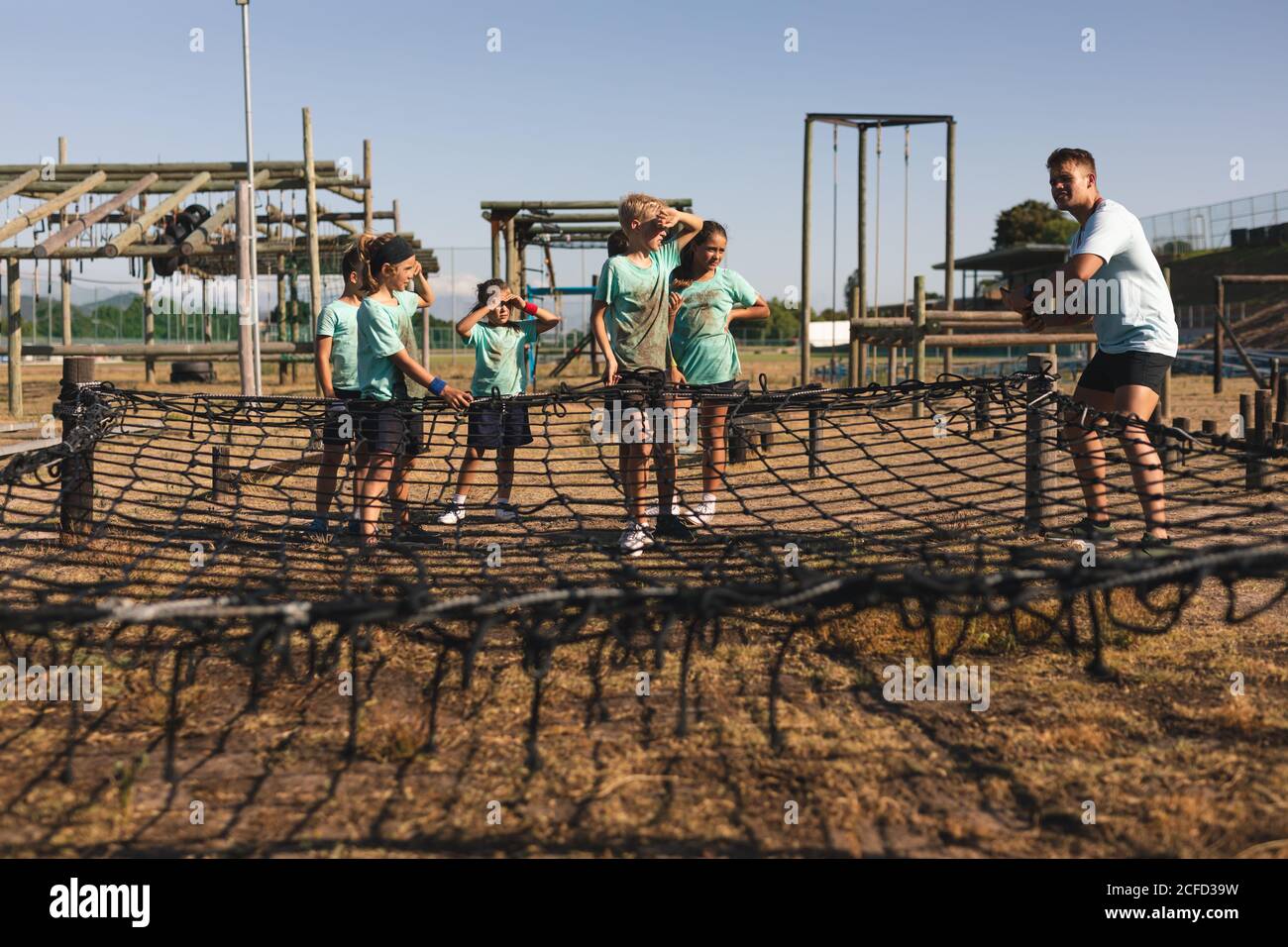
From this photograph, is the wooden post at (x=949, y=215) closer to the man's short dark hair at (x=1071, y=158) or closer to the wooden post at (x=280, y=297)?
the man's short dark hair at (x=1071, y=158)

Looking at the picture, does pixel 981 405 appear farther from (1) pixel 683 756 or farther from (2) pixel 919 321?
(2) pixel 919 321

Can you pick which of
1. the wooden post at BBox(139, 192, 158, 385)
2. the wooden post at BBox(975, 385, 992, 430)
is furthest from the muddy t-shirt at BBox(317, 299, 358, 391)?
the wooden post at BBox(139, 192, 158, 385)

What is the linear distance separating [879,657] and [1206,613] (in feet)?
3.81

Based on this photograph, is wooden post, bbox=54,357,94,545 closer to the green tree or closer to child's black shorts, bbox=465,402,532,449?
child's black shorts, bbox=465,402,532,449

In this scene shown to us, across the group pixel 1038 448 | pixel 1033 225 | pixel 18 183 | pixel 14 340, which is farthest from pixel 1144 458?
pixel 1033 225

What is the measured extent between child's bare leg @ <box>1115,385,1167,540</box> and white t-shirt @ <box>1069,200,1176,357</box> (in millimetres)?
154

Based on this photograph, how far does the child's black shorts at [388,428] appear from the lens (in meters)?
4.21

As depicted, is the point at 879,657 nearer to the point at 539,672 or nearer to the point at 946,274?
the point at 539,672

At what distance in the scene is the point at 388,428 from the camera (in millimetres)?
4320

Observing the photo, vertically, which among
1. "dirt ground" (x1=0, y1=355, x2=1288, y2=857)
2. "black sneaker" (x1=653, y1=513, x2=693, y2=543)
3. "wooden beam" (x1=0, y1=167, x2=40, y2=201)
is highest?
"wooden beam" (x1=0, y1=167, x2=40, y2=201)

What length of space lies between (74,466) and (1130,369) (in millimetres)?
3709

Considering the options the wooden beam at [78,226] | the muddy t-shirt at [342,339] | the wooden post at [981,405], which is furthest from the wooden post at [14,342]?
the wooden post at [981,405]

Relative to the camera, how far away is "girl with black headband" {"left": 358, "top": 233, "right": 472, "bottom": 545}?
4.22 meters

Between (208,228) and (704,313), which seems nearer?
(704,313)
